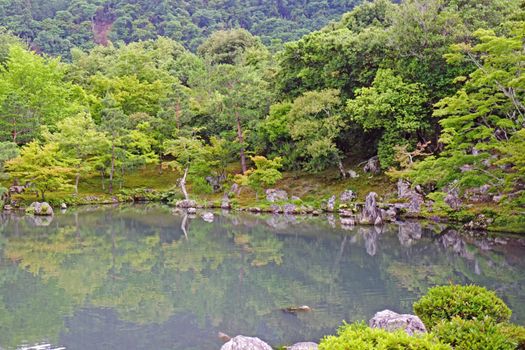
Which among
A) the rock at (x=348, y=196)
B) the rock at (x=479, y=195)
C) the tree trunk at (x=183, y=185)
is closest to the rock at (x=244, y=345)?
the rock at (x=479, y=195)

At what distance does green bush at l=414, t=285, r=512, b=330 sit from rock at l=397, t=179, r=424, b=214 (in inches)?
621

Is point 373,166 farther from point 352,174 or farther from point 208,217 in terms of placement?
point 208,217

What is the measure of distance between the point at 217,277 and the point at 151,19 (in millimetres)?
76034

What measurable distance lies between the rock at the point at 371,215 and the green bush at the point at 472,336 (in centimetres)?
Answer: 1506

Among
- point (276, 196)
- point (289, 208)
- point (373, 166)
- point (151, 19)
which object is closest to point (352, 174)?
point (373, 166)

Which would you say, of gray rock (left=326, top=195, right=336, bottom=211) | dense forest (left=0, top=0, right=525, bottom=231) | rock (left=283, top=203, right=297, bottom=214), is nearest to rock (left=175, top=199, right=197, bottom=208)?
dense forest (left=0, top=0, right=525, bottom=231)

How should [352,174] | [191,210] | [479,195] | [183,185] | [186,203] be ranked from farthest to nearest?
1. [183,185]
2. [186,203]
3. [352,174]
4. [191,210]
5. [479,195]

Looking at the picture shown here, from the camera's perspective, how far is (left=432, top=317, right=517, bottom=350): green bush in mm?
4395

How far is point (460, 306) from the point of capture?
17.7 ft

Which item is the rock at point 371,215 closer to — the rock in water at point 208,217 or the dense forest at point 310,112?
the dense forest at point 310,112

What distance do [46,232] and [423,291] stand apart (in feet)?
47.6

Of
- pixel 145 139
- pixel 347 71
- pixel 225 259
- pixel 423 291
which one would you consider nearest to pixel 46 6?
pixel 145 139

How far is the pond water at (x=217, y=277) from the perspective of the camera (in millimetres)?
8086

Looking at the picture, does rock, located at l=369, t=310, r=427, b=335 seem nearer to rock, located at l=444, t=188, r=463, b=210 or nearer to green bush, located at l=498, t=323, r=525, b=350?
green bush, located at l=498, t=323, r=525, b=350
